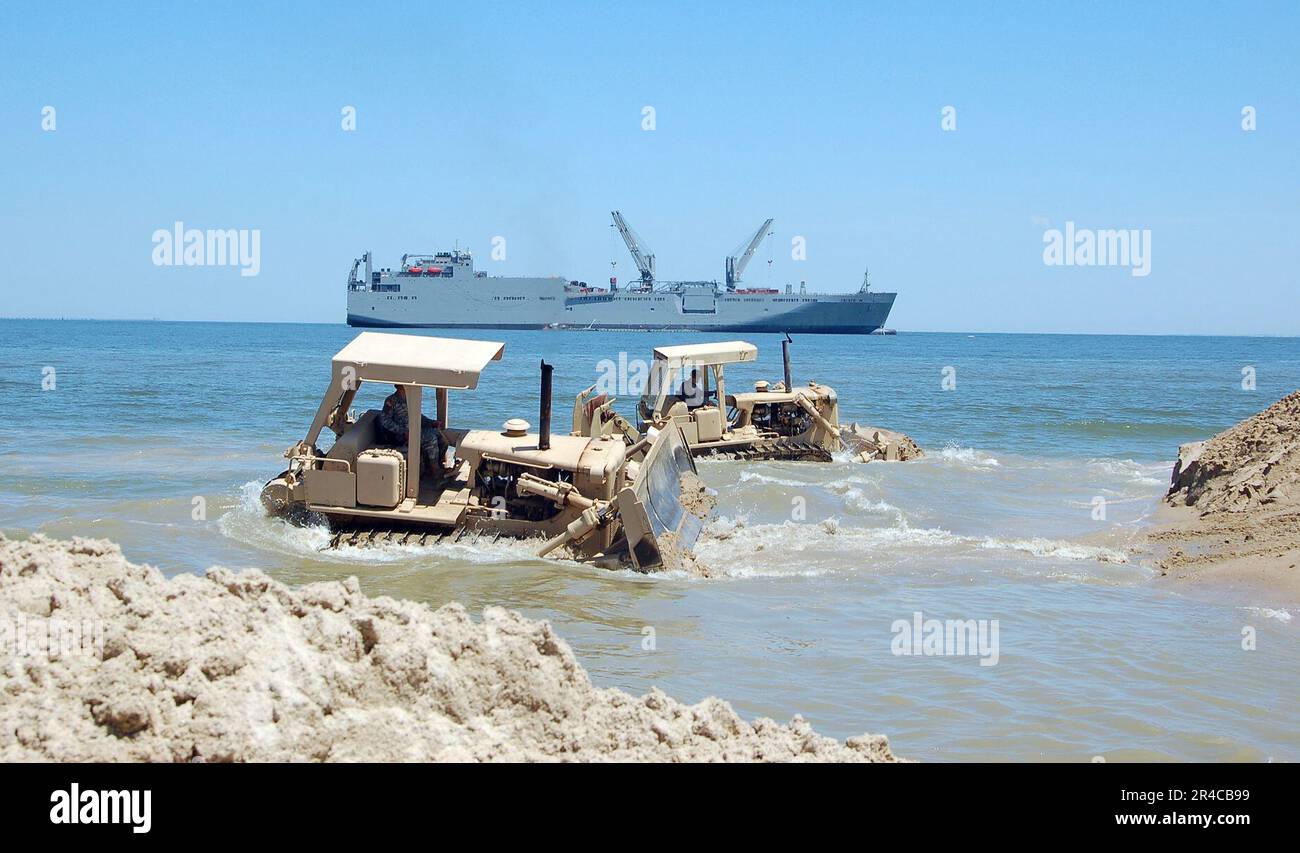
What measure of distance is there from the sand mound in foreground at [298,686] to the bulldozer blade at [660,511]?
5530mm

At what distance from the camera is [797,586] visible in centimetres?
1086

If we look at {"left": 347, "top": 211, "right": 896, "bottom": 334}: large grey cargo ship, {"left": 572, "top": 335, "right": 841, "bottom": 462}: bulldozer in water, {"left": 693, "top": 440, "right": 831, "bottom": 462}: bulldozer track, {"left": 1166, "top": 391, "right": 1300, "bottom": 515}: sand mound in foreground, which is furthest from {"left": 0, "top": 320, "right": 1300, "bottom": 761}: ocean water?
{"left": 347, "top": 211, "right": 896, "bottom": 334}: large grey cargo ship

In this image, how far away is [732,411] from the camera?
896 inches

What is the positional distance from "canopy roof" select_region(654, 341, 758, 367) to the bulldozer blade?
18.1 ft

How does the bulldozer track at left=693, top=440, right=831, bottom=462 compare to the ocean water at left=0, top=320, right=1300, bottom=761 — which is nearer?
the ocean water at left=0, top=320, right=1300, bottom=761

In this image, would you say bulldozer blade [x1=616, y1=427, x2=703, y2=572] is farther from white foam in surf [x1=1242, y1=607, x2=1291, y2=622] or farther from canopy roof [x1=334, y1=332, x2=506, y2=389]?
white foam in surf [x1=1242, y1=607, x2=1291, y2=622]

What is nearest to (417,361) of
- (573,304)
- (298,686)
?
(298,686)

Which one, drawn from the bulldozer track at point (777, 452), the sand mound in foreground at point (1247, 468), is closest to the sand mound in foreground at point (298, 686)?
the sand mound in foreground at point (1247, 468)

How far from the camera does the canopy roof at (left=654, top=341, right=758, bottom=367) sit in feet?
65.5

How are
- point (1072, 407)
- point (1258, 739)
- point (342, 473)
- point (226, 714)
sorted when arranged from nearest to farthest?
point (226, 714)
point (1258, 739)
point (342, 473)
point (1072, 407)
